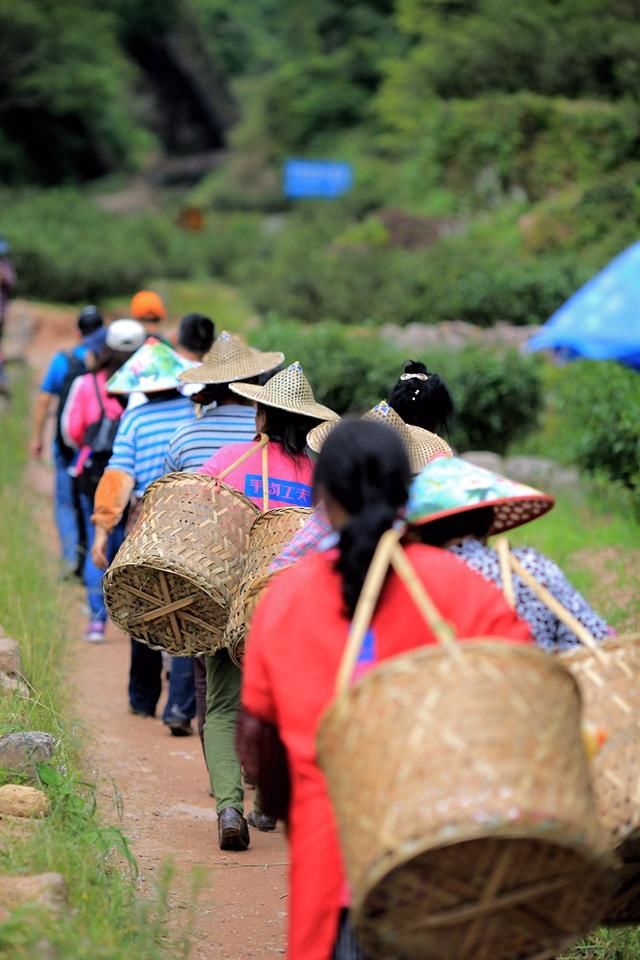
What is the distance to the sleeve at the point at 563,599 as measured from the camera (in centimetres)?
356

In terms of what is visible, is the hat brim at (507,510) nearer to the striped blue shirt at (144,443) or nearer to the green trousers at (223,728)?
the green trousers at (223,728)

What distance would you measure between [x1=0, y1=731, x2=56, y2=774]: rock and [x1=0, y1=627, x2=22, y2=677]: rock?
1022mm

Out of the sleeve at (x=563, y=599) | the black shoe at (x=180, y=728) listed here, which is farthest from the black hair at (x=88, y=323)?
the sleeve at (x=563, y=599)

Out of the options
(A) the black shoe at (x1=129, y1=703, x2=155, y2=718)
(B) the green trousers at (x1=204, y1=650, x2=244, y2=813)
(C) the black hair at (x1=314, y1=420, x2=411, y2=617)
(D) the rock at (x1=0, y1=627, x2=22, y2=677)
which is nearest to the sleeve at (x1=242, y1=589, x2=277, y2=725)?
(C) the black hair at (x1=314, y1=420, x2=411, y2=617)

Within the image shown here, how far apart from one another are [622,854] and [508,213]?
22640 mm

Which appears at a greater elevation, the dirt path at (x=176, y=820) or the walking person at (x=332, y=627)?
the walking person at (x=332, y=627)

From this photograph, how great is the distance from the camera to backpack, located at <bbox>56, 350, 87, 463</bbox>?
951 cm

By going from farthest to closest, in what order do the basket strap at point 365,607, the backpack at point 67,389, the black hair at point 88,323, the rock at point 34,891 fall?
1. the black hair at point 88,323
2. the backpack at point 67,389
3. the rock at point 34,891
4. the basket strap at point 365,607

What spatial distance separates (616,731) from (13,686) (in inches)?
137

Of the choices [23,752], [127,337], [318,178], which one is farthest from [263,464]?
[318,178]

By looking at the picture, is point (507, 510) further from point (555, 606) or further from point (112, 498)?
point (112, 498)

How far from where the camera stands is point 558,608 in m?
3.28

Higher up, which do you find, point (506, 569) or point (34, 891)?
point (506, 569)

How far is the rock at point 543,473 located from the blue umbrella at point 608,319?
9.13 ft
